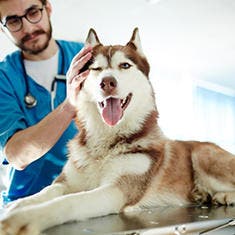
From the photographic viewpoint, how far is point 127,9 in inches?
98.6

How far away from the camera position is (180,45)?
10.6 feet

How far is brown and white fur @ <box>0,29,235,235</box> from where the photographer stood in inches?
27.6

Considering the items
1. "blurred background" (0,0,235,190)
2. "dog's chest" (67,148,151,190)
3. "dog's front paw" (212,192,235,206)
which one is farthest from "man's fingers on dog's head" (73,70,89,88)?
"blurred background" (0,0,235,190)

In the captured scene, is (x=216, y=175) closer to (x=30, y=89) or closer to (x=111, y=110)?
(x=111, y=110)

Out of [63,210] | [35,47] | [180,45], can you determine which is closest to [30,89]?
[35,47]

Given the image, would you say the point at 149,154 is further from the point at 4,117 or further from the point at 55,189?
the point at 4,117

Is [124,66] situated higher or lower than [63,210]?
higher

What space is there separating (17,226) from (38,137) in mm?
406

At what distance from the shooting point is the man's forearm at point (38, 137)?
87 centimetres

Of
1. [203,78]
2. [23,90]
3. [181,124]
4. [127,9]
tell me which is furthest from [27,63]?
[203,78]

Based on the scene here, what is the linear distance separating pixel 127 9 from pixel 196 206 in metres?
1.94

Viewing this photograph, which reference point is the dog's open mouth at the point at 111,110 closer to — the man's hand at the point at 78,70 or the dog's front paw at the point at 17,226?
the man's hand at the point at 78,70

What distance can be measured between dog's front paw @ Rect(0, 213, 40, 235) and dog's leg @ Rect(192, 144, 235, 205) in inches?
18.2

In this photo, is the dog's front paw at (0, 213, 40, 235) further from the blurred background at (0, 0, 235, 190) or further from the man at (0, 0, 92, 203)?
the blurred background at (0, 0, 235, 190)
